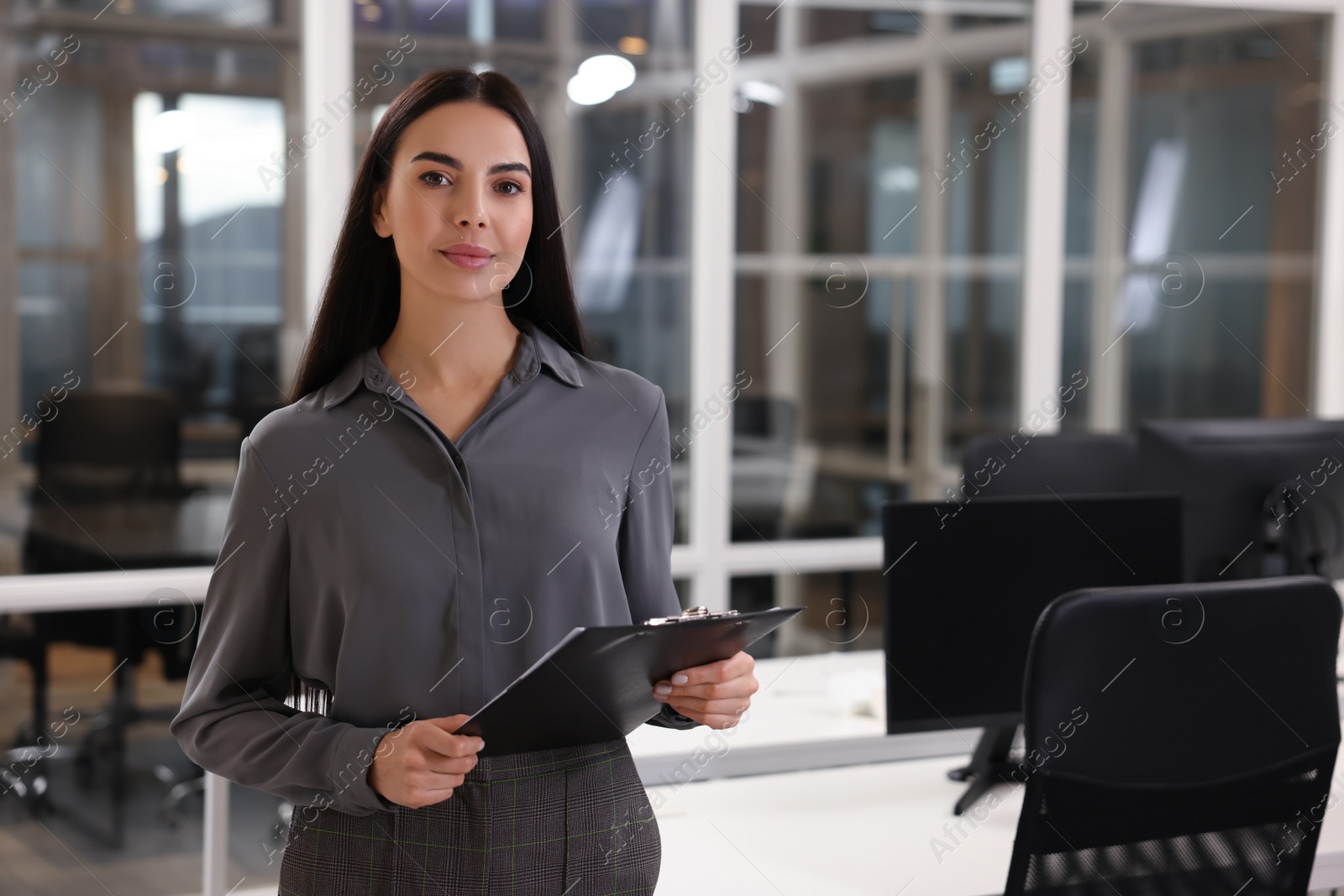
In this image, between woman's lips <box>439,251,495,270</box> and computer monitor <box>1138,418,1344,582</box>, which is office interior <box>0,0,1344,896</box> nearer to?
computer monitor <box>1138,418,1344,582</box>

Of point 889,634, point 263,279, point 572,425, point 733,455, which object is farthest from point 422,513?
point 733,455

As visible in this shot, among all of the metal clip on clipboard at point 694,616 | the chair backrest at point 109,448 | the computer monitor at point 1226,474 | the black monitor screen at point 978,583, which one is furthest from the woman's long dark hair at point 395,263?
the chair backrest at point 109,448

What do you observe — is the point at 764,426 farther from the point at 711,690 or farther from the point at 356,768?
the point at 356,768

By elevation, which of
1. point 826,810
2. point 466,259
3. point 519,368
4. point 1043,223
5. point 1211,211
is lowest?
point 826,810

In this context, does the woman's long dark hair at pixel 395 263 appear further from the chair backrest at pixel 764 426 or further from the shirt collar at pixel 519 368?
the chair backrest at pixel 764 426

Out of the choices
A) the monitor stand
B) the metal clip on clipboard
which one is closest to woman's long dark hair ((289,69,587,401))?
the metal clip on clipboard

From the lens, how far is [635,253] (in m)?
4.07

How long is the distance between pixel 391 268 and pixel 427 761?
53 cm

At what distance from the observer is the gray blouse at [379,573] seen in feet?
3.79

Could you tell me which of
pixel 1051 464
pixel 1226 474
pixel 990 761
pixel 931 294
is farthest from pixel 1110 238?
pixel 990 761

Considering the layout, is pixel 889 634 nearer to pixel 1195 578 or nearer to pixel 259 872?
pixel 1195 578

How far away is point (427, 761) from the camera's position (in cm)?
106

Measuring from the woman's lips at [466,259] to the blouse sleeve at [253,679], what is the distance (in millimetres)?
270

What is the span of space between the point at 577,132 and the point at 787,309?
0.94 metres
